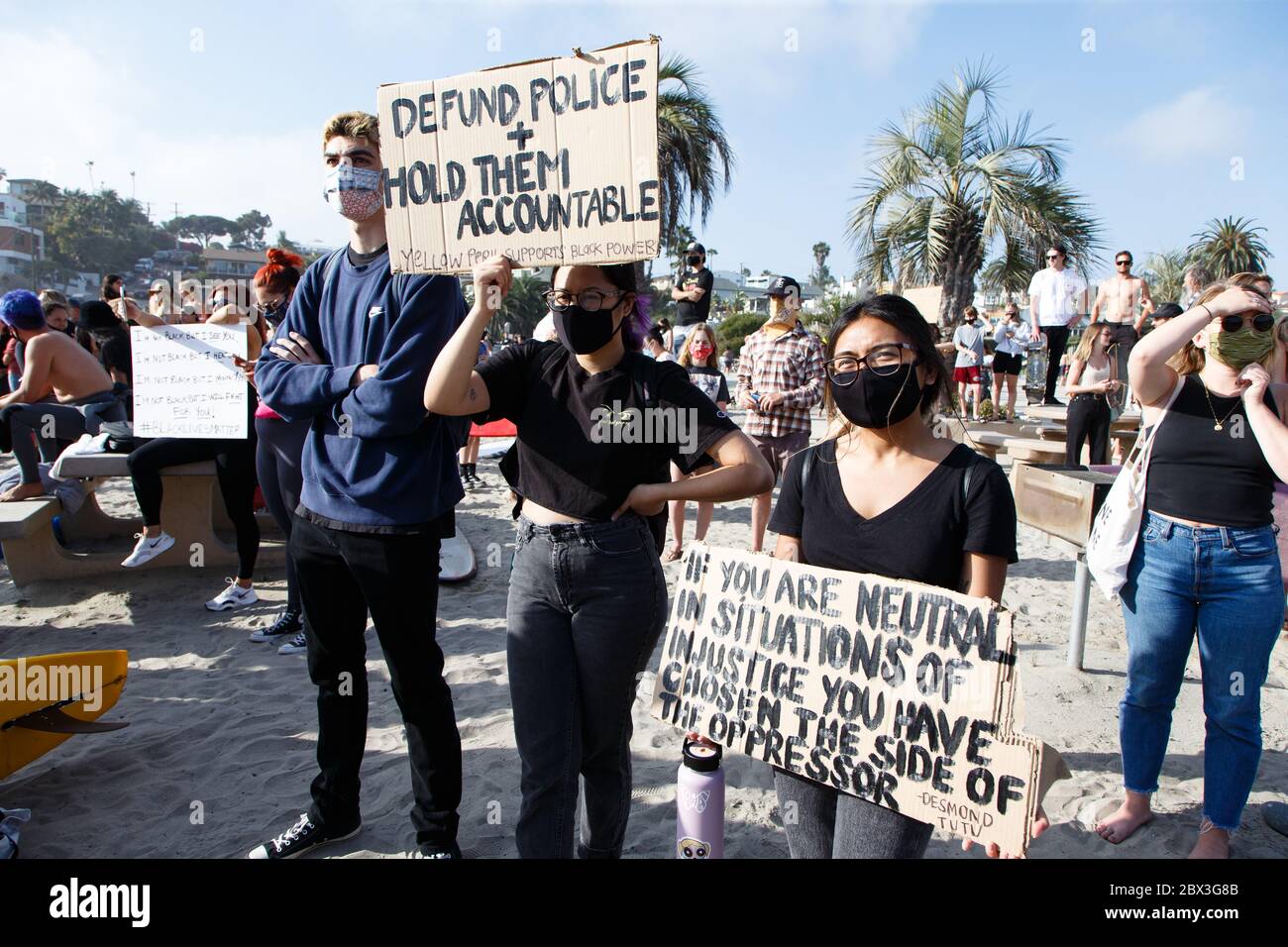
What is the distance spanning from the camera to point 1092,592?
6.44 m

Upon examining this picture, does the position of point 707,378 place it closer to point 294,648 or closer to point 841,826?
point 294,648

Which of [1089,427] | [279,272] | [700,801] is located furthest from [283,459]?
[1089,427]

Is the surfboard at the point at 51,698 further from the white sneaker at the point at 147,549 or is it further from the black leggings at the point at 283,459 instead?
the white sneaker at the point at 147,549

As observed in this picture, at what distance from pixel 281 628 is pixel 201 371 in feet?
6.03

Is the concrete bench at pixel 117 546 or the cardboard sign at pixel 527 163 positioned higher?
the cardboard sign at pixel 527 163

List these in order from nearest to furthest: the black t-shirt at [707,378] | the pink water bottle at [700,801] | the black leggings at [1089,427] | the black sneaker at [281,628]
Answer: the pink water bottle at [700,801], the black sneaker at [281,628], the black t-shirt at [707,378], the black leggings at [1089,427]

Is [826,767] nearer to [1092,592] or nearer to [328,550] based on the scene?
[328,550]

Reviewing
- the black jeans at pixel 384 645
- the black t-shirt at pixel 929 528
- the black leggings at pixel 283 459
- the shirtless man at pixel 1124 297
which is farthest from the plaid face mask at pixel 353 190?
the shirtless man at pixel 1124 297

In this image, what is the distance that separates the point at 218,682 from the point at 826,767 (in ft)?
13.0

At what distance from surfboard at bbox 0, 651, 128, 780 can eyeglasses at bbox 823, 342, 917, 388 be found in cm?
356

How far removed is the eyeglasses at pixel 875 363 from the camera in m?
2.09

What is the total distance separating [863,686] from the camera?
2.03 metres

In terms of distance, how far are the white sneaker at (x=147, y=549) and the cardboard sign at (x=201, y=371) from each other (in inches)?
49.7
